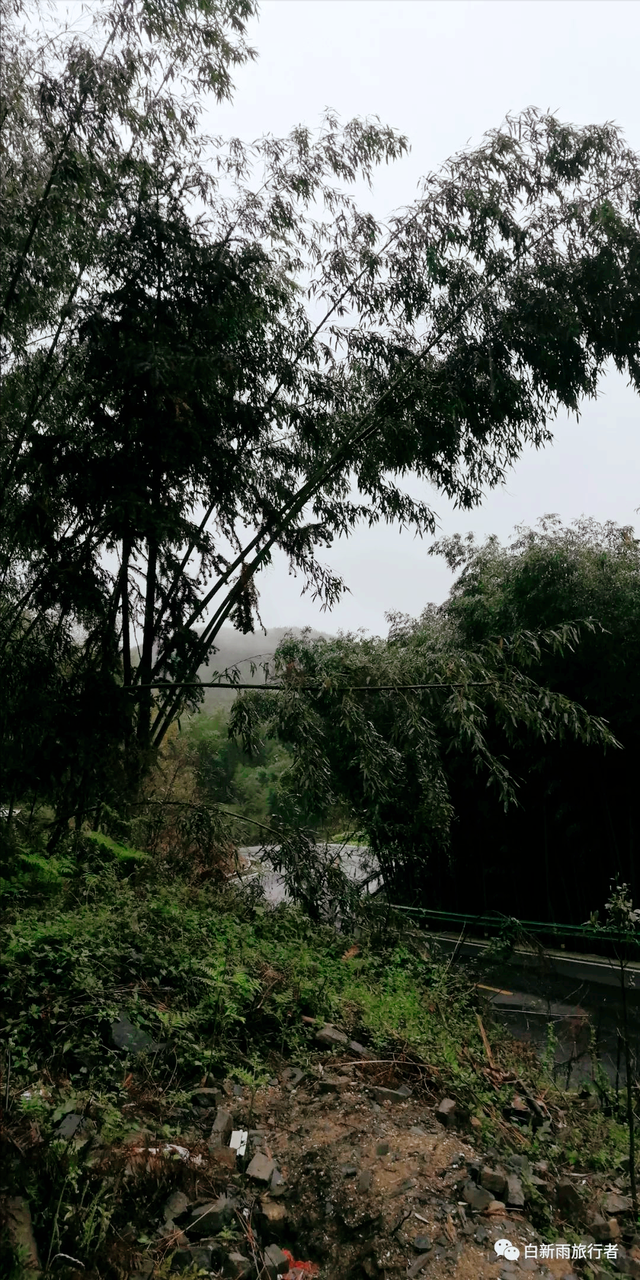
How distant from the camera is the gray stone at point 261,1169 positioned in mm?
2285

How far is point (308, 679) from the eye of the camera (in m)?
3.89

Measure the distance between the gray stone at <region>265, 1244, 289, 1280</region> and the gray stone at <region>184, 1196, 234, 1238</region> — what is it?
0.13 metres

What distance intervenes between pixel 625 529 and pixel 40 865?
5253 millimetres

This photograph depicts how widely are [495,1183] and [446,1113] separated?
0.42m

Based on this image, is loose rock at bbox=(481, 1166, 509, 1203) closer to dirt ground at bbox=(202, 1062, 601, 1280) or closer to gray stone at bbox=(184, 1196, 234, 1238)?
dirt ground at bbox=(202, 1062, 601, 1280)

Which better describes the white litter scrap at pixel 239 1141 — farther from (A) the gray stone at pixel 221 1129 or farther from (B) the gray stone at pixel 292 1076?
(B) the gray stone at pixel 292 1076

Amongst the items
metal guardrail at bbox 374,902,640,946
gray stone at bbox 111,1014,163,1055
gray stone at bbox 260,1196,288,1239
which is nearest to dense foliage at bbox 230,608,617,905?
metal guardrail at bbox 374,902,640,946

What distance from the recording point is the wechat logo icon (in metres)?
2.17

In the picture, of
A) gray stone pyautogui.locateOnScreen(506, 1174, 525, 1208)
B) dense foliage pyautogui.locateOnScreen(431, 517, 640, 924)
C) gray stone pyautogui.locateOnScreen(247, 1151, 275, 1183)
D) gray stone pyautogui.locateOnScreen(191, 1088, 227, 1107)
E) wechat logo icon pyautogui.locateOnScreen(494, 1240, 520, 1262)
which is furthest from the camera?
dense foliage pyautogui.locateOnScreen(431, 517, 640, 924)

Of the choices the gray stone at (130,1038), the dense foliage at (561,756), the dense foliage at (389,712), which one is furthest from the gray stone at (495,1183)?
the dense foliage at (561,756)

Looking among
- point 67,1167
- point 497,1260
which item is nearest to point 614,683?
point 497,1260

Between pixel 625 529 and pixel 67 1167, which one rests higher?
pixel 625 529

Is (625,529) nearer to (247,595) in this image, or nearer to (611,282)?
(611,282)

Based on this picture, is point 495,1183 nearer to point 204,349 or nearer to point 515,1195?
point 515,1195
